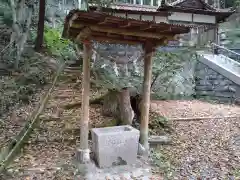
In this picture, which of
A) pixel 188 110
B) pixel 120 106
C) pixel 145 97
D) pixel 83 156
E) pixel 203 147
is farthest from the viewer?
pixel 188 110

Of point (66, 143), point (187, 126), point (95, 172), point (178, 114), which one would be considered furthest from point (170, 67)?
point (95, 172)

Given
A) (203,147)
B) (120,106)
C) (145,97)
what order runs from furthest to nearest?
(120,106)
(203,147)
(145,97)

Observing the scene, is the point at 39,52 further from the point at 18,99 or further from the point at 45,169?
the point at 45,169

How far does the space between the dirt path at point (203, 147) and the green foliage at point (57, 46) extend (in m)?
7.86

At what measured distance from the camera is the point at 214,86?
13.0m

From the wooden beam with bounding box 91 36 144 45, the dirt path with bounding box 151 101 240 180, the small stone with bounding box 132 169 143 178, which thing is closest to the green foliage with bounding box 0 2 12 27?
the dirt path with bounding box 151 101 240 180

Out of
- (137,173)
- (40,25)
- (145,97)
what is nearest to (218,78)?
(145,97)

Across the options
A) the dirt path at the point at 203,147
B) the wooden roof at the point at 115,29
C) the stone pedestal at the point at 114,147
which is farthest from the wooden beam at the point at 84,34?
the dirt path at the point at 203,147

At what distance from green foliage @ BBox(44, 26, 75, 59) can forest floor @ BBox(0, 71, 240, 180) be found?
619 centimetres

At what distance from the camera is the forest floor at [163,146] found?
5.12 m

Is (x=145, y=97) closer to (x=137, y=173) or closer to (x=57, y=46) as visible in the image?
(x=137, y=173)

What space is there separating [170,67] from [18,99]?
554 cm

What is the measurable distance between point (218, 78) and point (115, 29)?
9103mm

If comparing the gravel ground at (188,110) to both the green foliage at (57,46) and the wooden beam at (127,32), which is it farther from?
the green foliage at (57,46)
